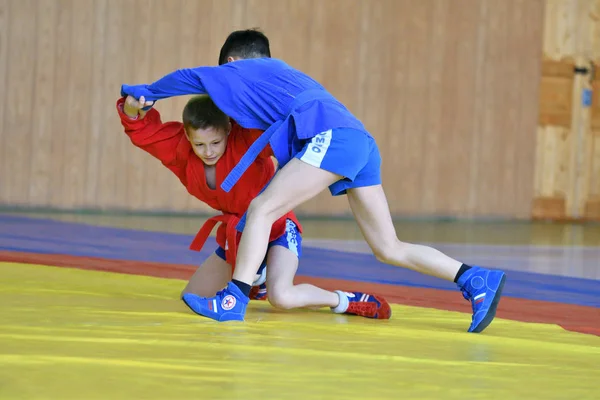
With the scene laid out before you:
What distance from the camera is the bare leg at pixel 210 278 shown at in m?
3.16

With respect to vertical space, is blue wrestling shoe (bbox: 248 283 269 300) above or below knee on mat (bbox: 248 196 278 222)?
below

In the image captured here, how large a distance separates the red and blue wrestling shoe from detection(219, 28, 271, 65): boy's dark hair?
2.60 ft

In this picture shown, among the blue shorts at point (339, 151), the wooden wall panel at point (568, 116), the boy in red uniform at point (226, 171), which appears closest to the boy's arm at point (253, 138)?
the boy in red uniform at point (226, 171)

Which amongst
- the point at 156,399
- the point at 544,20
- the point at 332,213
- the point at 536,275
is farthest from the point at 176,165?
the point at 544,20

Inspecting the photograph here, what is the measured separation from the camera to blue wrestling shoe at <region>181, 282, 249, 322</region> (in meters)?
2.59

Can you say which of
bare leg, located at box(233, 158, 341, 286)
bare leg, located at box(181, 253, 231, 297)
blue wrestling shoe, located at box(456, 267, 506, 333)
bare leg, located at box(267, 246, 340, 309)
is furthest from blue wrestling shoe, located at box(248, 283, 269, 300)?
blue wrestling shoe, located at box(456, 267, 506, 333)

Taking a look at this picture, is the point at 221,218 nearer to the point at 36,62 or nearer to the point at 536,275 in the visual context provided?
the point at 536,275

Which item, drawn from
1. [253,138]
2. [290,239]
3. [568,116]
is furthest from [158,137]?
[568,116]

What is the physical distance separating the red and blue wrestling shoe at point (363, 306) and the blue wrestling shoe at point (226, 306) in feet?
1.67

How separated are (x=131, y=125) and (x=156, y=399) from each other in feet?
4.45

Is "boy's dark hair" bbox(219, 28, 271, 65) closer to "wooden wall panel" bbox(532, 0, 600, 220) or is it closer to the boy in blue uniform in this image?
the boy in blue uniform

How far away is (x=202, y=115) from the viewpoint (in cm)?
287

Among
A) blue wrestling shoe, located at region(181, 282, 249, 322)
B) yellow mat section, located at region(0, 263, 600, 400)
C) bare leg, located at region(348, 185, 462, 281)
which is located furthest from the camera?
bare leg, located at region(348, 185, 462, 281)

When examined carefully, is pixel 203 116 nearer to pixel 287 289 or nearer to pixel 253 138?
pixel 253 138
